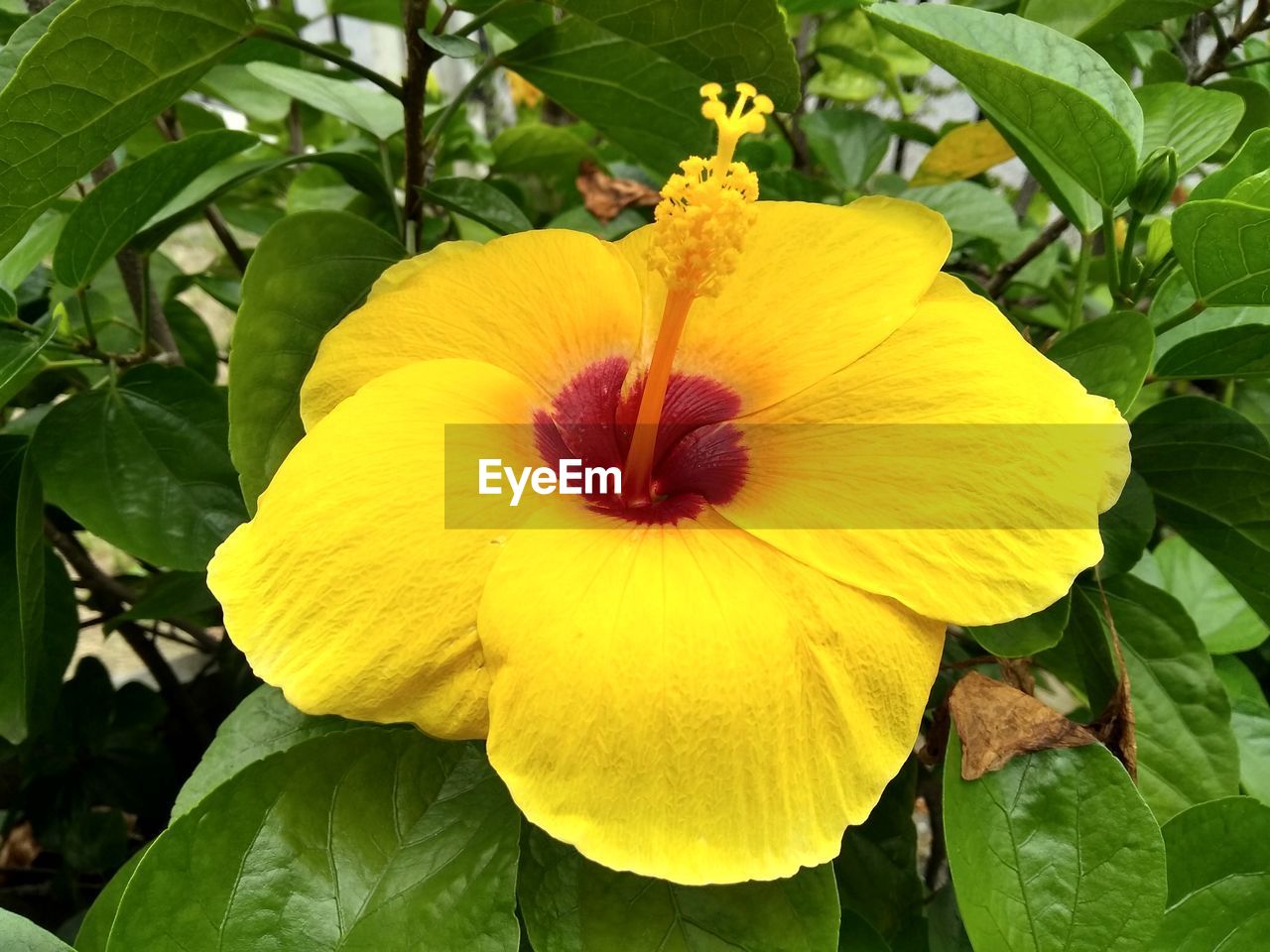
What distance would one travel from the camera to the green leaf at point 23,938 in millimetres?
541

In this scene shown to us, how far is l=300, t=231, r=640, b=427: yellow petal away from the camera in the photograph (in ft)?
2.19

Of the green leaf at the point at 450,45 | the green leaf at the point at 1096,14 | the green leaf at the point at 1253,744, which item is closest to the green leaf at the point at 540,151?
the green leaf at the point at 450,45

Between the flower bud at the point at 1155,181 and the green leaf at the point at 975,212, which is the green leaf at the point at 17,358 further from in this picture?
the green leaf at the point at 975,212

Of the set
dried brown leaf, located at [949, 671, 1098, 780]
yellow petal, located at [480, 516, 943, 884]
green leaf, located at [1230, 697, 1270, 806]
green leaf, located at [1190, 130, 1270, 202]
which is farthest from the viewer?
green leaf, located at [1230, 697, 1270, 806]

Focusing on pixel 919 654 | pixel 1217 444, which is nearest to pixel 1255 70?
pixel 1217 444

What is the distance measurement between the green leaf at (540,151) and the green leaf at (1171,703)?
991 millimetres

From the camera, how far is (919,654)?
549mm

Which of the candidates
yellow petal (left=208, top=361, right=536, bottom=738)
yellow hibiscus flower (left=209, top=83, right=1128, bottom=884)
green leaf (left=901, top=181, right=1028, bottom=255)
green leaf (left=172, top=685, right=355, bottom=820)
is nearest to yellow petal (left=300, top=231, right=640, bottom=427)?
yellow hibiscus flower (left=209, top=83, right=1128, bottom=884)

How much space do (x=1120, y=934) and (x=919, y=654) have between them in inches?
8.9

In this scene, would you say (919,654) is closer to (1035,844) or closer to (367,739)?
(1035,844)

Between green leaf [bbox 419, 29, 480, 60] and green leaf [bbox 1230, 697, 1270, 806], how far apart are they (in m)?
0.94

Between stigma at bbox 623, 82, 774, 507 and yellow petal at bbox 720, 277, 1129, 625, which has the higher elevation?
stigma at bbox 623, 82, 774, 507

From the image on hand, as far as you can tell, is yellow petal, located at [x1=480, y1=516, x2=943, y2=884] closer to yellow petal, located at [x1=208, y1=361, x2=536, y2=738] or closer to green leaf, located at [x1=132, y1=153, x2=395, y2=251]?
yellow petal, located at [x1=208, y1=361, x2=536, y2=738]

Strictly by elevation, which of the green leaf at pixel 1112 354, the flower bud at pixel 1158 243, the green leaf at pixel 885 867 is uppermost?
the flower bud at pixel 1158 243
